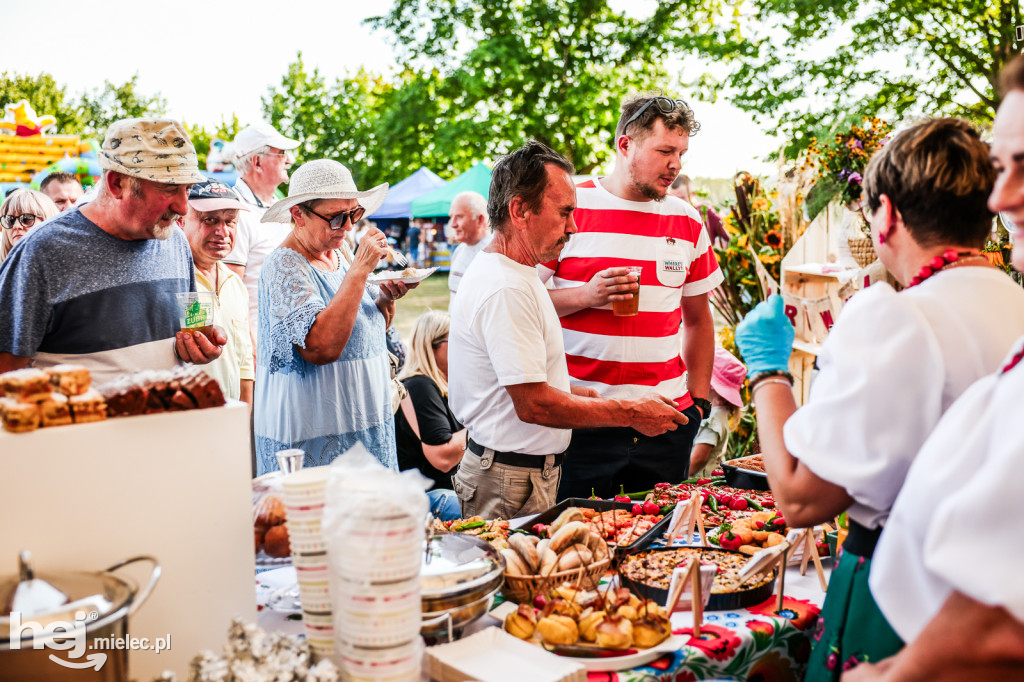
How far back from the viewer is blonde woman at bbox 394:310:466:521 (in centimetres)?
345

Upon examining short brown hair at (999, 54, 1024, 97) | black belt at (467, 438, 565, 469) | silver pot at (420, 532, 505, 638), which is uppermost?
short brown hair at (999, 54, 1024, 97)

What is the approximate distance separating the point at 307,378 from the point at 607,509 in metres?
1.16

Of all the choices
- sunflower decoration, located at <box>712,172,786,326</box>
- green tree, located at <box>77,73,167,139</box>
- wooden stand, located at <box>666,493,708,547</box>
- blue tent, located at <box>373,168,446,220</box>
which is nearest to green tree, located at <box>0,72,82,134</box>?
green tree, located at <box>77,73,167,139</box>

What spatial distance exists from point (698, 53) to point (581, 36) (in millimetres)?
2342

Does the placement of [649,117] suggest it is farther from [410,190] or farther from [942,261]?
[410,190]

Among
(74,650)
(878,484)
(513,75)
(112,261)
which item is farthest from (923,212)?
(513,75)

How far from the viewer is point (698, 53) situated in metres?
12.2

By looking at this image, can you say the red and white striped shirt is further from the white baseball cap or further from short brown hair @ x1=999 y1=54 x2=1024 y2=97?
the white baseball cap

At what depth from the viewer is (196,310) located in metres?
2.30

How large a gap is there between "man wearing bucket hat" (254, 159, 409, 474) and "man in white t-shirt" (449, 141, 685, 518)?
44 centimetres

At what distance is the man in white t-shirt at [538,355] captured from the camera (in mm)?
2367

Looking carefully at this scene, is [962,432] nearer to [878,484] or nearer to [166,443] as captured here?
[878,484]

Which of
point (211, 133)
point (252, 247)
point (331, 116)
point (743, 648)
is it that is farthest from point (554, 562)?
point (211, 133)

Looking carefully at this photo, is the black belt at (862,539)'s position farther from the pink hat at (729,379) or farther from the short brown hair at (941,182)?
the pink hat at (729,379)
